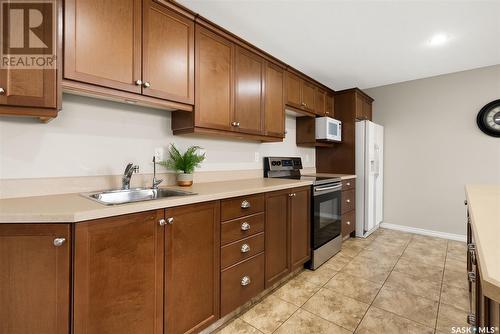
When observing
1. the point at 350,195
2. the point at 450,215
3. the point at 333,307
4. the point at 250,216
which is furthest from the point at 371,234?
the point at 250,216

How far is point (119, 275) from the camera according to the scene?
112 centimetres

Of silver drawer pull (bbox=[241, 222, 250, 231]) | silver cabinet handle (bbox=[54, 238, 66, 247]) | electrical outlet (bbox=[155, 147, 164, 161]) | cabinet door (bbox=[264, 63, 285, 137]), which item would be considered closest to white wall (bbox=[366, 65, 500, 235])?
cabinet door (bbox=[264, 63, 285, 137])

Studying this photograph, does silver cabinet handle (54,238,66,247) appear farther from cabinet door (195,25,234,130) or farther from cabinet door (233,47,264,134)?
cabinet door (233,47,264,134)

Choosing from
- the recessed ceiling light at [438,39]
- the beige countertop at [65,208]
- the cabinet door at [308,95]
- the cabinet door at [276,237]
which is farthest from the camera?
the cabinet door at [308,95]

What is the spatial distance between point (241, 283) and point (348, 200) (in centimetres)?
215

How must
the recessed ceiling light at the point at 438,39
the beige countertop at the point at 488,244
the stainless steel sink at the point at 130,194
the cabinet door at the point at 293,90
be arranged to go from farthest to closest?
the cabinet door at the point at 293,90 < the recessed ceiling light at the point at 438,39 < the stainless steel sink at the point at 130,194 < the beige countertop at the point at 488,244

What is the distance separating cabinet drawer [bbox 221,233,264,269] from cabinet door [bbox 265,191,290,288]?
0.10 m

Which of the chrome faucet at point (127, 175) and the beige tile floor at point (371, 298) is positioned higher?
the chrome faucet at point (127, 175)

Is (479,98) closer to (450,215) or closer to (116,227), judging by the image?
(450,215)

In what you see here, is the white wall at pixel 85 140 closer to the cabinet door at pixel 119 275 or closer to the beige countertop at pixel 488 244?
the cabinet door at pixel 119 275

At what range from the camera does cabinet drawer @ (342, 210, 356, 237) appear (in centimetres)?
318

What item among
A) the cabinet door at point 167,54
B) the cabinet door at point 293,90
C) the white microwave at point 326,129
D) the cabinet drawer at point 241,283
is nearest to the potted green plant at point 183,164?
the cabinet door at point 167,54

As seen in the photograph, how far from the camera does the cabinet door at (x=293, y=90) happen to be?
276 centimetres

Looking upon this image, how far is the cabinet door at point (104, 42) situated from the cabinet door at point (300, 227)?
5.21 feet
